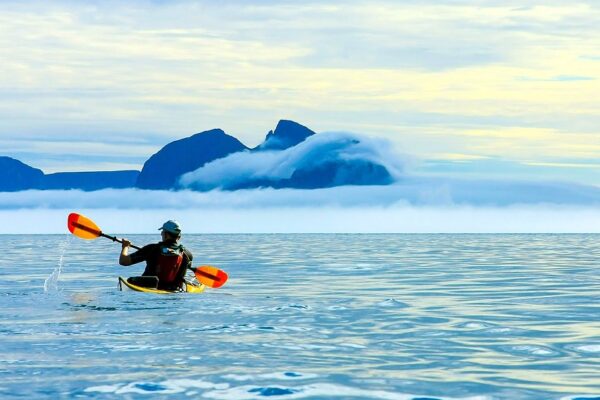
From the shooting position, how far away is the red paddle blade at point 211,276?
27.5 m

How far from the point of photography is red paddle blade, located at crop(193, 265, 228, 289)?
2752 cm

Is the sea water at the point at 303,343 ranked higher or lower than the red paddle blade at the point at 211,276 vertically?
lower

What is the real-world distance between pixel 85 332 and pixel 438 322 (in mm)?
7226

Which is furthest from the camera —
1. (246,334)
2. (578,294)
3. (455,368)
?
(578,294)

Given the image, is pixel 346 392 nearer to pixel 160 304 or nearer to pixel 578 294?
pixel 160 304

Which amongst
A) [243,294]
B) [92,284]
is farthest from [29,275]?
[243,294]

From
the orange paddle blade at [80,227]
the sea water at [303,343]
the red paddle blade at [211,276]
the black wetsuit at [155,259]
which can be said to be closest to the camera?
the sea water at [303,343]

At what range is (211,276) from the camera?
27.7 meters

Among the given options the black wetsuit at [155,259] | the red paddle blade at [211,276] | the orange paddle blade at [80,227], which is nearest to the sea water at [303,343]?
the red paddle blade at [211,276]

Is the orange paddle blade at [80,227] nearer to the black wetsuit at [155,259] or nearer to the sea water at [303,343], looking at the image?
the sea water at [303,343]

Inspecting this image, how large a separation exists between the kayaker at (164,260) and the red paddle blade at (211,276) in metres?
2.25

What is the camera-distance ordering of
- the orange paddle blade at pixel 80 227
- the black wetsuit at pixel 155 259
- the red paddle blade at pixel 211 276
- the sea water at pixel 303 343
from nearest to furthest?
the sea water at pixel 303 343, the black wetsuit at pixel 155 259, the red paddle blade at pixel 211 276, the orange paddle blade at pixel 80 227

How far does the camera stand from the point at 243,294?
88.4ft

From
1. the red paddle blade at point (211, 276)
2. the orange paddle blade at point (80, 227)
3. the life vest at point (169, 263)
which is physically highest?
the orange paddle blade at point (80, 227)
